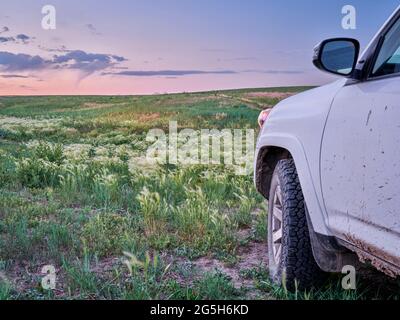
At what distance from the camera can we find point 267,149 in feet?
14.0

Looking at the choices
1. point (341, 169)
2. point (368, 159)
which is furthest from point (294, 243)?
point (368, 159)

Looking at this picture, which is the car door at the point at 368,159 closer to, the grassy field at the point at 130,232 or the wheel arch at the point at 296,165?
the wheel arch at the point at 296,165

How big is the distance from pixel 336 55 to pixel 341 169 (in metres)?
0.61

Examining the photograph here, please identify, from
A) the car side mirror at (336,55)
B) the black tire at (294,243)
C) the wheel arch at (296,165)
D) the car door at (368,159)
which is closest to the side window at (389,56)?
the car door at (368,159)

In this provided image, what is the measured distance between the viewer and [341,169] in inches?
109

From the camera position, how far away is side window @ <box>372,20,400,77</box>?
2.70 metres

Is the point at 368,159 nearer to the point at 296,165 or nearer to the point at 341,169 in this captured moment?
the point at 341,169

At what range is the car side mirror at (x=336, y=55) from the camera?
2895 millimetres

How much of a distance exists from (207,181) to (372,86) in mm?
4884

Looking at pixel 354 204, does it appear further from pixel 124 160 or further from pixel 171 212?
pixel 124 160

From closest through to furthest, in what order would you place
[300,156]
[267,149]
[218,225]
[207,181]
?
[300,156]
[267,149]
[218,225]
[207,181]

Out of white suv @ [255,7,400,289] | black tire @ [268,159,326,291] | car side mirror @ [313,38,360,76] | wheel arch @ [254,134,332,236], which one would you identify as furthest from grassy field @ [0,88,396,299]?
car side mirror @ [313,38,360,76]
